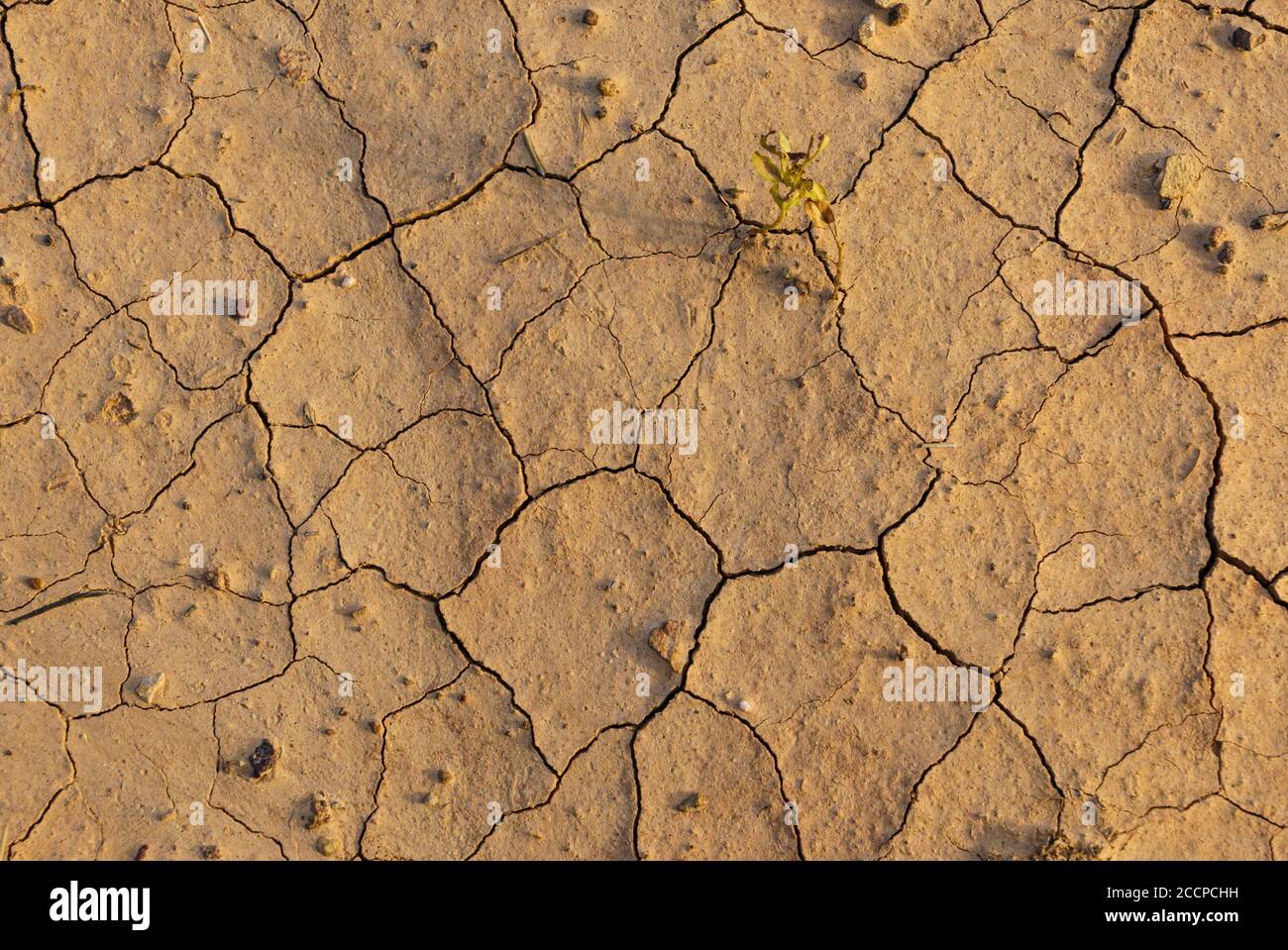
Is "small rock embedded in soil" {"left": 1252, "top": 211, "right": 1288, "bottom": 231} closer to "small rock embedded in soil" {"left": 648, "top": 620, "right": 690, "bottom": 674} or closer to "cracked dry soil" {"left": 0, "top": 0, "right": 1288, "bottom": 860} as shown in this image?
"cracked dry soil" {"left": 0, "top": 0, "right": 1288, "bottom": 860}

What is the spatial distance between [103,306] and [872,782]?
314 centimetres

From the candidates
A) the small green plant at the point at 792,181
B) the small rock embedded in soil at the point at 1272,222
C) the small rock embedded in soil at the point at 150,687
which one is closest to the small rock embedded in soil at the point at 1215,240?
the small rock embedded in soil at the point at 1272,222

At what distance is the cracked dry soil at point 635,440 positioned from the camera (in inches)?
134

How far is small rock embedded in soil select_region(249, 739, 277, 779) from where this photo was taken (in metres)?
3.42

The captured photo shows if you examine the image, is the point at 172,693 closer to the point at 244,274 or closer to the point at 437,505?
the point at 437,505

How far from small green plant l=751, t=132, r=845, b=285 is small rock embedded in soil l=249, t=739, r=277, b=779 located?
2429mm

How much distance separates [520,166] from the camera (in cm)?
357

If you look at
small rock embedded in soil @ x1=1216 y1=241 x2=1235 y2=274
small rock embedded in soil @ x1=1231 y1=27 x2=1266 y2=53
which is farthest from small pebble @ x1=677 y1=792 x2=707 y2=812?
small rock embedded in soil @ x1=1231 y1=27 x2=1266 y2=53

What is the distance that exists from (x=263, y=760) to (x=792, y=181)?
2.62 metres

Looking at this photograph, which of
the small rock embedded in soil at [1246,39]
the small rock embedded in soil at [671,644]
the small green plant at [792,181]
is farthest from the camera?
the small rock embedded in soil at [1246,39]

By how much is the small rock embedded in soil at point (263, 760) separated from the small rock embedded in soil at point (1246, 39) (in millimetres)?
4147

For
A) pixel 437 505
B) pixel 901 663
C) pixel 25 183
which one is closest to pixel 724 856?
pixel 901 663

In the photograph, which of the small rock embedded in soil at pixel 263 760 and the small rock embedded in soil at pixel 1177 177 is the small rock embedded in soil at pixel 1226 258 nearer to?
the small rock embedded in soil at pixel 1177 177

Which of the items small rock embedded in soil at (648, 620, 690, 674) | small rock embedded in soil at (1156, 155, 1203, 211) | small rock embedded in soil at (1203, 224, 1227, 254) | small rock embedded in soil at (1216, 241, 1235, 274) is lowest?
small rock embedded in soil at (648, 620, 690, 674)
